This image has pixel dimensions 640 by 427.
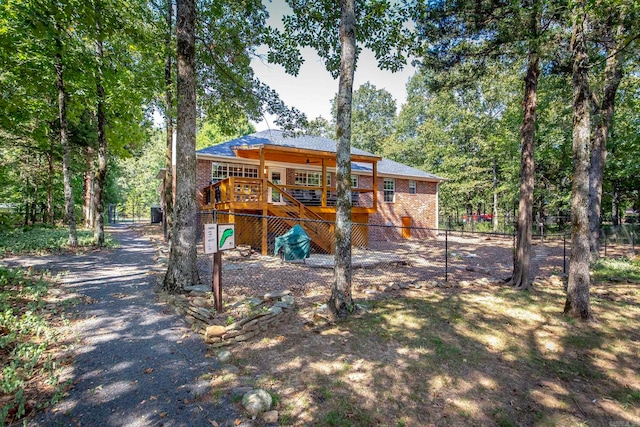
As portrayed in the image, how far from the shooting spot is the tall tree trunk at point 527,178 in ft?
22.6

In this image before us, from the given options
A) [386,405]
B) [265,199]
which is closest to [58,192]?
[265,199]

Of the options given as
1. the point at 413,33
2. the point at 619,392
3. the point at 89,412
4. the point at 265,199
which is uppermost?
the point at 413,33

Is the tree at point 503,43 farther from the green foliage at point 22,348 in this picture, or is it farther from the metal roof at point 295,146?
the green foliage at point 22,348

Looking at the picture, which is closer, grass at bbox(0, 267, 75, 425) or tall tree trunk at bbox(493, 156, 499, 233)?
grass at bbox(0, 267, 75, 425)

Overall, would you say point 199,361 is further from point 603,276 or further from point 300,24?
point 603,276

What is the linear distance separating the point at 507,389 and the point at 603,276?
795cm

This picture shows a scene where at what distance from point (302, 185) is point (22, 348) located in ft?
38.4

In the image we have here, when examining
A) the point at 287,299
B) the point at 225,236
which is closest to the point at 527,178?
the point at 287,299

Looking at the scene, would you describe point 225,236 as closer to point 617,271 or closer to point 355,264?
point 355,264

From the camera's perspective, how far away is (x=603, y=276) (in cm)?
834

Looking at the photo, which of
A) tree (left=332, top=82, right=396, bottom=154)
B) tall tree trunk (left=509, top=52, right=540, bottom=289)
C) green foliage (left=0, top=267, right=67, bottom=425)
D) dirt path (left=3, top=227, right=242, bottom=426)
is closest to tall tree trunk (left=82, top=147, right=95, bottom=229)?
dirt path (left=3, top=227, right=242, bottom=426)

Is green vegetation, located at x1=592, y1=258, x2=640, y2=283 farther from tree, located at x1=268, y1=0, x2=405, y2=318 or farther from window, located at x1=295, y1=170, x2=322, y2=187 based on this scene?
window, located at x1=295, y1=170, x2=322, y2=187

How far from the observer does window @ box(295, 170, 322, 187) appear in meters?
15.3

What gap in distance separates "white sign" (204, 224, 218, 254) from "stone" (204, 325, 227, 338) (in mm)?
1085
